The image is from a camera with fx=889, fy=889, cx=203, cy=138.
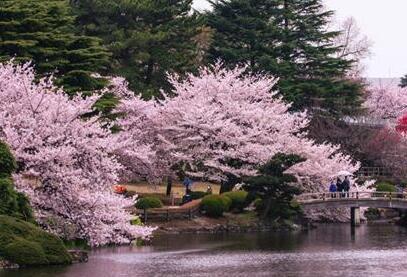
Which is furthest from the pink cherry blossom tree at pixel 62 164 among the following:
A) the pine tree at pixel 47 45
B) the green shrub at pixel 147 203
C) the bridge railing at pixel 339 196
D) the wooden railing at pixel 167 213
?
the bridge railing at pixel 339 196

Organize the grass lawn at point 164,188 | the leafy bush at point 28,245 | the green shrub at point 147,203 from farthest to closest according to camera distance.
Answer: the grass lawn at point 164,188 < the green shrub at point 147,203 < the leafy bush at point 28,245

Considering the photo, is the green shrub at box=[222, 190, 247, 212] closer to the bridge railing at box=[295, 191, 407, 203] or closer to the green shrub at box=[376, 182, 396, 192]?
the bridge railing at box=[295, 191, 407, 203]

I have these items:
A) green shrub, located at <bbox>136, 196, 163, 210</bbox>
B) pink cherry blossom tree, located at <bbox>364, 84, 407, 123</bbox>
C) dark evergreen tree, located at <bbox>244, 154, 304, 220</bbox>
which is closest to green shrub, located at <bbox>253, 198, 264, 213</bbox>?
dark evergreen tree, located at <bbox>244, 154, 304, 220</bbox>

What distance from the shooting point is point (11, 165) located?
109 ft

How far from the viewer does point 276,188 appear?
5022cm

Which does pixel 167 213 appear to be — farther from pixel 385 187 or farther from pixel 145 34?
pixel 385 187

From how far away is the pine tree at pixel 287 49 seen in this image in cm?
6612

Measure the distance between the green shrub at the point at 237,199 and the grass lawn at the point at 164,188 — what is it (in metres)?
6.29

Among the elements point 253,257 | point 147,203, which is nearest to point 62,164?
point 253,257

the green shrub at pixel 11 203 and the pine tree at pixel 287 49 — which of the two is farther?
the pine tree at pixel 287 49

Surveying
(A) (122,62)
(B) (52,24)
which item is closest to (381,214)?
(A) (122,62)

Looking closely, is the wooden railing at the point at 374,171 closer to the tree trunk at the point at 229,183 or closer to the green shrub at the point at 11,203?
the tree trunk at the point at 229,183

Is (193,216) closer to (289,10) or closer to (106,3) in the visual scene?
(106,3)

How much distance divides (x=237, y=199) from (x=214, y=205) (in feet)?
7.06
